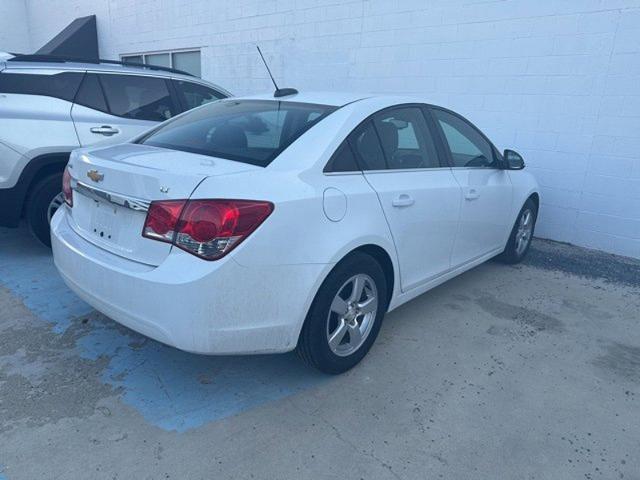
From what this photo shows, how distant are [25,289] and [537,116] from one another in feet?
18.3

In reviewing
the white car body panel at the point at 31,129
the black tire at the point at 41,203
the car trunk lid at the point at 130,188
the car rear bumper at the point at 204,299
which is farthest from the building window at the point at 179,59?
the car rear bumper at the point at 204,299

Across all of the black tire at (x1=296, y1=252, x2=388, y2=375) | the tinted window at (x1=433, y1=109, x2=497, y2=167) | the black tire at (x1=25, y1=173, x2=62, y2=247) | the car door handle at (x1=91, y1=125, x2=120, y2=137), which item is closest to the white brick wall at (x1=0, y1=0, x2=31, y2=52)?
the car door handle at (x1=91, y1=125, x2=120, y2=137)

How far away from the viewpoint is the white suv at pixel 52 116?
416 centimetres

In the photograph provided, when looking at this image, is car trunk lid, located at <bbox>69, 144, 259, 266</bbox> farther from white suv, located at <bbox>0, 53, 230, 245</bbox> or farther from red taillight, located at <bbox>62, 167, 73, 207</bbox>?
white suv, located at <bbox>0, 53, 230, 245</bbox>

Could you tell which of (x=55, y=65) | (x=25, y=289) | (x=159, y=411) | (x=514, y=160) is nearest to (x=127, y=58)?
(x=55, y=65)

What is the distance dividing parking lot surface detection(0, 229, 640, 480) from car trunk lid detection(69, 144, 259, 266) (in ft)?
2.75

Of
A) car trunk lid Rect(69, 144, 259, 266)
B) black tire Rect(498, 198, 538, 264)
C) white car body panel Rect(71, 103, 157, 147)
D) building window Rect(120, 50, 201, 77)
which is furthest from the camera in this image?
building window Rect(120, 50, 201, 77)

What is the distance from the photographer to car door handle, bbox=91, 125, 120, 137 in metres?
4.68

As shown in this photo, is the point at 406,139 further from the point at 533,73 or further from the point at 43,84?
the point at 43,84

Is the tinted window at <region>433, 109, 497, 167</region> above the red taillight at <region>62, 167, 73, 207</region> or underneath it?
above

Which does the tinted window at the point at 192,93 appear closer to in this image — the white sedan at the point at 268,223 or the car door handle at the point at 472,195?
the white sedan at the point at 268,223

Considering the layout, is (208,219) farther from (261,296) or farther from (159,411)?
(159,411)

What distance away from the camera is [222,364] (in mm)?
3025

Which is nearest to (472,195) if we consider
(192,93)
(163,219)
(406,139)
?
(406,139)
